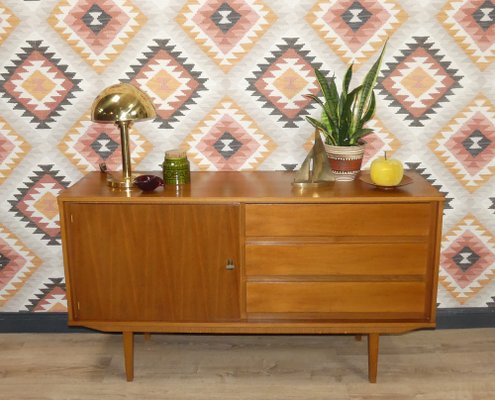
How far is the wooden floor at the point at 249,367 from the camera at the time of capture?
7.38ft

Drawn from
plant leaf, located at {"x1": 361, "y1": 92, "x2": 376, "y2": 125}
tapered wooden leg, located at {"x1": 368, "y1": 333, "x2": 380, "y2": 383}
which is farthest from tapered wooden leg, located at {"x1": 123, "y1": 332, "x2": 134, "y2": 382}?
plant leaf, located at {"x1": 361, "y1": 92, "x2": 376, "y2": 125}

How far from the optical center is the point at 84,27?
244 centimetres

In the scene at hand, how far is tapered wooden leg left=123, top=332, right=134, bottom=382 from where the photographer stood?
7.54ft

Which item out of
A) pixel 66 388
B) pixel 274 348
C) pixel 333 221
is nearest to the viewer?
pixel 333 221

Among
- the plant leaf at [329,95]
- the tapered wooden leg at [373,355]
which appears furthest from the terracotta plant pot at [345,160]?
the tapered wooden leg at [373,355]

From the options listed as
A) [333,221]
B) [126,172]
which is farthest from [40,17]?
[333,221]

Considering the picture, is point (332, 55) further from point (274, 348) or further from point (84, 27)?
point (274, 348)

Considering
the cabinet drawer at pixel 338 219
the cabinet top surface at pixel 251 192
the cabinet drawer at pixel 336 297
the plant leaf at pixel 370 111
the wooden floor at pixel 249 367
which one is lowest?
the wooden floor at pixel 249 367

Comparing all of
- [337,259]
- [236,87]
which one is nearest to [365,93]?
[236,87]

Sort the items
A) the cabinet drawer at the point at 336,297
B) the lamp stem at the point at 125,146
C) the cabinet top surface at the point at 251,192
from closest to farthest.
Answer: the cabinet top surface at the point at 251,192
the cabinet drawer at the point at 336,297
the lamp stem at the point at 125,146

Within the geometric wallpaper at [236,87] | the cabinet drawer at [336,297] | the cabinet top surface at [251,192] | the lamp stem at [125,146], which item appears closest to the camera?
the cabinet top surface at [251,192]

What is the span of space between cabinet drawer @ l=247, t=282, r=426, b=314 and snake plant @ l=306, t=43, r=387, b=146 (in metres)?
0.64

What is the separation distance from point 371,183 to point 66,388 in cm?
160

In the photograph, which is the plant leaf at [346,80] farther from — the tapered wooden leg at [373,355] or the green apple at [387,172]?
the tapered wooden leg at [373,355]
